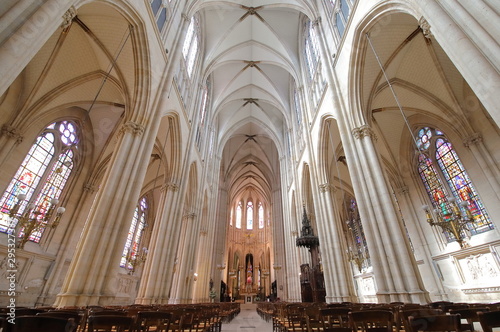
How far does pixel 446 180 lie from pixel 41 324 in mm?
15438

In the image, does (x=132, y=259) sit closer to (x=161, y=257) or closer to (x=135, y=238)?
(x=135, y=238)

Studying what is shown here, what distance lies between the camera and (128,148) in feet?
24.3

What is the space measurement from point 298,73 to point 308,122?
4.54m

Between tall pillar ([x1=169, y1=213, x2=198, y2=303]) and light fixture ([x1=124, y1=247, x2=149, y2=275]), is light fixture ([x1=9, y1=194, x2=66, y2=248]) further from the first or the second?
light fixture ([x1=124, y1=247, x2=149, y2=275])

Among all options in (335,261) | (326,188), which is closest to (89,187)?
(326,188)

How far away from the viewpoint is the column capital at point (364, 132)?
837cm

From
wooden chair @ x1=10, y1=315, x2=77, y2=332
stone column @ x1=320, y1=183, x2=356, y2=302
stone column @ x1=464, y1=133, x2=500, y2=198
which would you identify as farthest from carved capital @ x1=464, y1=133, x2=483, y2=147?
wooden chair @ x1=10, y1=315, x2=77, y2=332

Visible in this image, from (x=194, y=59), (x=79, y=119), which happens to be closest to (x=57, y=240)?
(x=79, y=119)

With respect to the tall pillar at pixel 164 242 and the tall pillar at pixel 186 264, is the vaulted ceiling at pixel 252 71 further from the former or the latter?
the tall pillar at pixel 186 264

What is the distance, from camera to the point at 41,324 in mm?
1486

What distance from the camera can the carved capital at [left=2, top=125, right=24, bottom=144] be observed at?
960 cm

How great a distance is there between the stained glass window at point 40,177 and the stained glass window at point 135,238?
255 inches

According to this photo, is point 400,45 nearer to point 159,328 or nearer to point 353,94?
point 353,94

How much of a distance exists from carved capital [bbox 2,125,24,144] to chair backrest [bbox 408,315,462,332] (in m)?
13.8
